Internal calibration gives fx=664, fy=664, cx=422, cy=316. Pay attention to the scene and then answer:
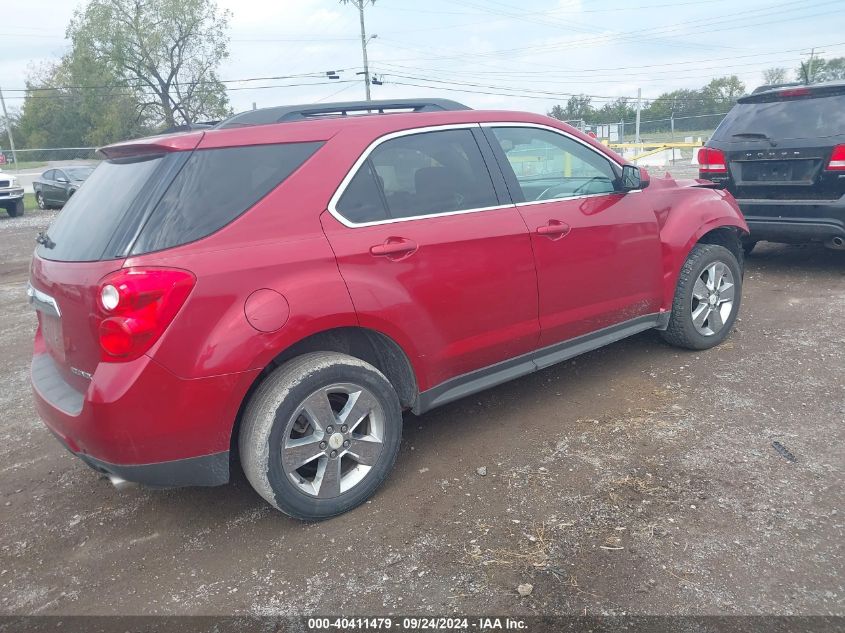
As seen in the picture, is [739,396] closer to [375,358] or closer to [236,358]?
[375,358]

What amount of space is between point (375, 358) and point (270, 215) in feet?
3.02

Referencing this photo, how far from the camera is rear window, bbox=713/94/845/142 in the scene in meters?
5.95

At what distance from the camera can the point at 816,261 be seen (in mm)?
7387

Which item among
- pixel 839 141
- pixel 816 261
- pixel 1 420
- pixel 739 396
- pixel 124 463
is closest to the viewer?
pixel 124 463

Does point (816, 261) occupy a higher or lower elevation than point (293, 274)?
lower

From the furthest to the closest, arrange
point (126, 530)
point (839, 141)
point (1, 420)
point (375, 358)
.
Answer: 1. point (839, 141)
2. point (1, 420)
3. point (375, 358)
4. point (126, 530)

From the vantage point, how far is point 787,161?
20.2 feet

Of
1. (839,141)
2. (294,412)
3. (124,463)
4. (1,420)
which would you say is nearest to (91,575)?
(124,463)

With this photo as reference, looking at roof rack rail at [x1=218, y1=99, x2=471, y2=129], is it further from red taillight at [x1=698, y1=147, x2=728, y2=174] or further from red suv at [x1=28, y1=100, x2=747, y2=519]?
red taillight at [x1=698, y1=147, x2=728, y2=174]

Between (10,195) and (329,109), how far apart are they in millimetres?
18908

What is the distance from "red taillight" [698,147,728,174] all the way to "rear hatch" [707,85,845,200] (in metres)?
0.05

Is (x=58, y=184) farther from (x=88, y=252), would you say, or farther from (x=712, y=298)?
(x=712, y=298)

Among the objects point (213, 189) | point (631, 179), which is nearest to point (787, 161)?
point (631, 179)

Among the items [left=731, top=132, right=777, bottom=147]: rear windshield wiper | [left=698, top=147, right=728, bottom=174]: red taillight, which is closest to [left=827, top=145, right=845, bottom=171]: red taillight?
[left=731, top=132, right=777, bottom=147]: rear windshield wiper
